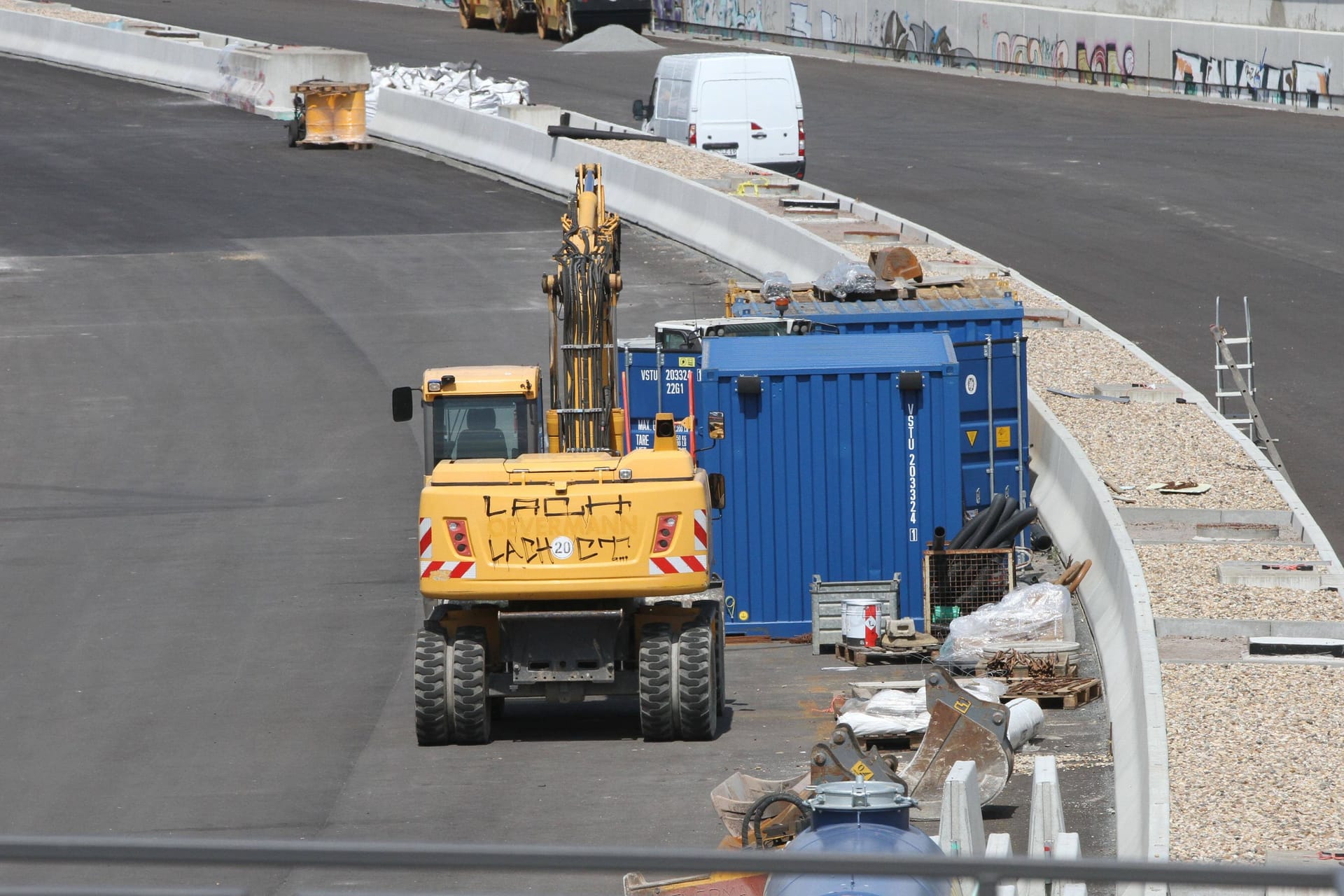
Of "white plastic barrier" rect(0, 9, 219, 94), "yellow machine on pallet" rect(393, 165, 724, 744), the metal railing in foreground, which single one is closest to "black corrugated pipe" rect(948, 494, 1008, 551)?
"yellow machine on pallet" rect(393, 165, 724, 744)

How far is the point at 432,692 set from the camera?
44.4 feet

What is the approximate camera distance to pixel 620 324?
26156mm

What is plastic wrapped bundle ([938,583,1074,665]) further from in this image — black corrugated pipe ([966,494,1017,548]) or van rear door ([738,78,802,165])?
van rear door ([738,78,802,165])

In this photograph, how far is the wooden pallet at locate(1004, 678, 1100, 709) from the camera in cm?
1399

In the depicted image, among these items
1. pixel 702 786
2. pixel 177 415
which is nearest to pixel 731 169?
pixel 177 415

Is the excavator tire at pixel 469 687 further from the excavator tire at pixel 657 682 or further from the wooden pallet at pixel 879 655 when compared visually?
the wooden pallet at pixel 879 655

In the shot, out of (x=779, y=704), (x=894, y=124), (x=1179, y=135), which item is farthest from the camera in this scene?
(x=894, y=124)

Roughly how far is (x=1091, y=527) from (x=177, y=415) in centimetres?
1185

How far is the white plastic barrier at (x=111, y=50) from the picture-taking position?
47.3 metres

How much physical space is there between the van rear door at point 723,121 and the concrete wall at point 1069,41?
12.7 metres

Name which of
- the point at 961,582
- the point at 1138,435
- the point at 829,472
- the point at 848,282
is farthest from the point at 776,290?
the point at 961,582

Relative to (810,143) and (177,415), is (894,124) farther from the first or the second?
(177,415)

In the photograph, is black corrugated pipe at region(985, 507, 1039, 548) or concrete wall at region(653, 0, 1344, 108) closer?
black corrugated pipe at region(985, 507, 1039, 548)

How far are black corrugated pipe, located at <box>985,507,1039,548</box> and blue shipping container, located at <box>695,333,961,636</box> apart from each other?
38cm
